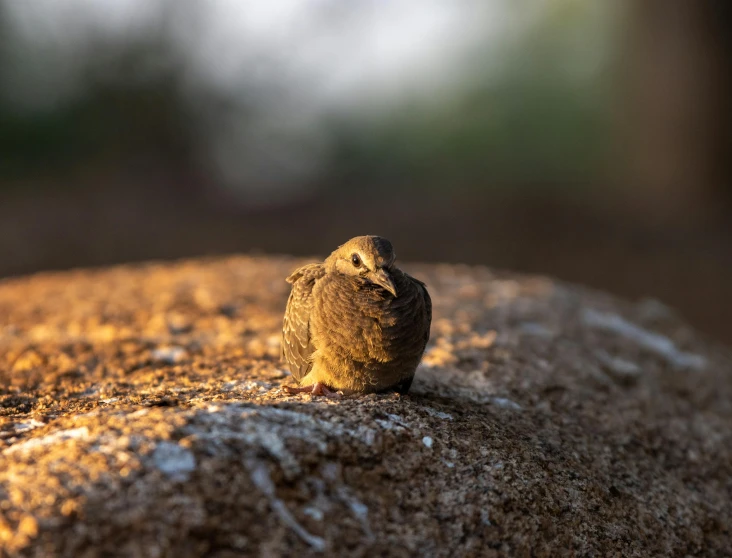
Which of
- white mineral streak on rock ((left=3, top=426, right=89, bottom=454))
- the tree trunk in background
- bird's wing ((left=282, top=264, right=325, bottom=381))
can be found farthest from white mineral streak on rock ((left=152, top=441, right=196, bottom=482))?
the tree trunk in background

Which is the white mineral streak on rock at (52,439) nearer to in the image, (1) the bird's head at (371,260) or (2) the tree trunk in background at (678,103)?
(1) the bird's head at (371,260)

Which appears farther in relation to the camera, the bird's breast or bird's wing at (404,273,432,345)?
bird's wing at (404,273,432,345)

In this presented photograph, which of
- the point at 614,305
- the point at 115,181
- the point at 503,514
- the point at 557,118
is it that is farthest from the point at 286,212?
the point at 503,514

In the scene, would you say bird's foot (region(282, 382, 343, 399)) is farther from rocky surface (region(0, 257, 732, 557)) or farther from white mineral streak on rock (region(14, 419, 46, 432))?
white mineral streak on rock (region(14, 419, 46, 432))

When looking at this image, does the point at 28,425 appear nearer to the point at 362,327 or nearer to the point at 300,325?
the point at 300,325

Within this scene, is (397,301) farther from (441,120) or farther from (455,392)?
(441,120)

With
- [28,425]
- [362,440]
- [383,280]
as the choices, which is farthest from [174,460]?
[383,280]

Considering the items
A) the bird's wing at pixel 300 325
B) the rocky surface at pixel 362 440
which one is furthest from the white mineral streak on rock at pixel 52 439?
the bird's wing at pixel 300 325
